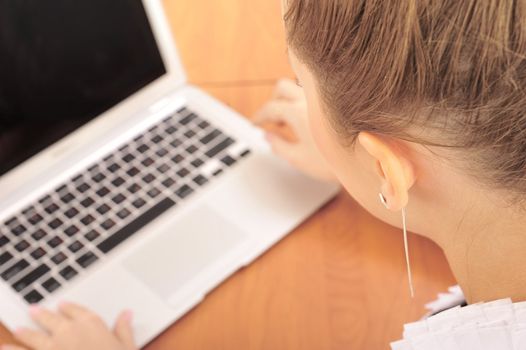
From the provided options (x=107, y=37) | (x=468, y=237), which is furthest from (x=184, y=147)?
(x=468, y=237)

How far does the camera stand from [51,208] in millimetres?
764

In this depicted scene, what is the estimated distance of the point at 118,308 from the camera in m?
0.69

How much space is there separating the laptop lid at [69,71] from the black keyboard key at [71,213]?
7cm

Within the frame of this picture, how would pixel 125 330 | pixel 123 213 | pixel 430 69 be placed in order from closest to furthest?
pixel 430 69, pixel 125 330, pixel 123 213

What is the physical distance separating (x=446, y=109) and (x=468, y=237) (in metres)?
0.17

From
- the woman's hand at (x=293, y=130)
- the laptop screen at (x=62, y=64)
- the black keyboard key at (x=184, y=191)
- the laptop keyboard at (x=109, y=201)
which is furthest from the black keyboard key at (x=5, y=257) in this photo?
the woman's hand at (x=293, y=130)

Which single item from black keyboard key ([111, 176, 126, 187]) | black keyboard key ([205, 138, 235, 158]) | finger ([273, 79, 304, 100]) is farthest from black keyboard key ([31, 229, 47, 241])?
finger ([273, 79, 304, 100])

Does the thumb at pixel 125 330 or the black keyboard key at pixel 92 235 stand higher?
the black keyboard key at pixel 92 235

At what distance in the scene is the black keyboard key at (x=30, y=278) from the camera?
2.26 feet

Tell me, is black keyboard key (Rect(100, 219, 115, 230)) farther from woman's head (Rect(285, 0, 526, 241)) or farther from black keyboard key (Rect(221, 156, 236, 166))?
woman's head (Rect(285, 0, 526, 241))

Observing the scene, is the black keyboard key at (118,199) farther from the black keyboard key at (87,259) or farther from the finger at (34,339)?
the finger at (34,339)

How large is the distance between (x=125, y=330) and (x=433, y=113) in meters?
0.43

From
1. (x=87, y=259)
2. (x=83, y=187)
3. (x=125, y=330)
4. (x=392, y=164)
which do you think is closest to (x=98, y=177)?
(x=83, y=187)

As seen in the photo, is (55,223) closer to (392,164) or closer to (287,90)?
(287,90)
